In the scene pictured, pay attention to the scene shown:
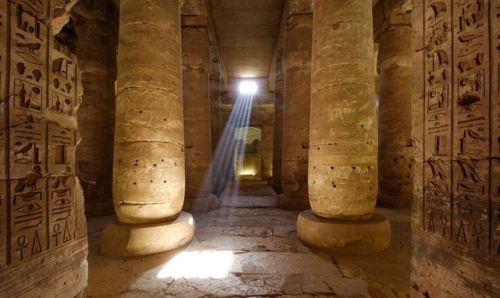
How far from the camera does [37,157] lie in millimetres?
1621

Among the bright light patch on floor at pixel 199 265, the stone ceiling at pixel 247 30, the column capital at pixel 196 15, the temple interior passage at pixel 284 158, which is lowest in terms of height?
the bright light patch on floor at pixel 199 265

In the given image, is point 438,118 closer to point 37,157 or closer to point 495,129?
point 495,129

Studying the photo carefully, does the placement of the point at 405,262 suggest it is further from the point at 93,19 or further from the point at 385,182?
the point at 93,19

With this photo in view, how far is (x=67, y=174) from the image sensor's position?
1.86 metres

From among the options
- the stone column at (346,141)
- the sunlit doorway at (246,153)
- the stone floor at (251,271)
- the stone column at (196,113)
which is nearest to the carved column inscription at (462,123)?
the stone floor at (251,271)

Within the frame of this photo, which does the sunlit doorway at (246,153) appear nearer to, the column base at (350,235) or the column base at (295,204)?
the column base at (295,204)

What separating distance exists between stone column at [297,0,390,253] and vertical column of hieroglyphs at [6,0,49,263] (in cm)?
342

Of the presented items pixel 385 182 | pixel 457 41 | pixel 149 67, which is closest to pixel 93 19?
pixel 149 67

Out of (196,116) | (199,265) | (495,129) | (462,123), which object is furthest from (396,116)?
(199,265)

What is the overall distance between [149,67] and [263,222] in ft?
12.7

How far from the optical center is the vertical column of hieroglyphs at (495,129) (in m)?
1.39

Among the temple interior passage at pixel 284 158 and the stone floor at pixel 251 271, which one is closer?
the temple interior passage at pixel 284 158

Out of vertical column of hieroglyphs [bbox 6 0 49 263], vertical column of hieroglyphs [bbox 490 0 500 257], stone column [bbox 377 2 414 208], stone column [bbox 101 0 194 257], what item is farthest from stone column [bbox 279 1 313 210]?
vertical column of hieroglyphs [bbox 6 0 49 263]

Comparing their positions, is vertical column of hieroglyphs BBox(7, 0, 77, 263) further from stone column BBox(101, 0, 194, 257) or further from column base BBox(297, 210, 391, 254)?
column base BBox(297, 210, 391, 254)
